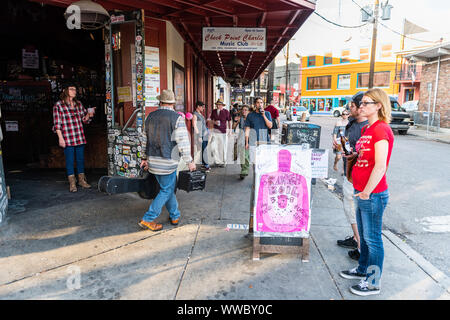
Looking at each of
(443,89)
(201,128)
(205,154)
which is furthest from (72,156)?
(443,89)

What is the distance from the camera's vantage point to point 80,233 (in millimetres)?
4254

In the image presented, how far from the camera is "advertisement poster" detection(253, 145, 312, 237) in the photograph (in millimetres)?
3537

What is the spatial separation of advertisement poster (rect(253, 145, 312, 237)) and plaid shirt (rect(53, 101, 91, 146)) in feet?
13.1

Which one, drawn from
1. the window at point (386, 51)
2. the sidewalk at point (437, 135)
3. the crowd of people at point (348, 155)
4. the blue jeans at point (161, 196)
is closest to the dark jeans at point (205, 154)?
the crowd of people at point (348, 155)

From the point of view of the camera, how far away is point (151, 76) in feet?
19.6

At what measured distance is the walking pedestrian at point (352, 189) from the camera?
11.9 ft

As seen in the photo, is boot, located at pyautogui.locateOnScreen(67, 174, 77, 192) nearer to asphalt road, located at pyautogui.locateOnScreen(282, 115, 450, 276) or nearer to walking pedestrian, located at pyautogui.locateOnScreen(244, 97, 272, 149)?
walking pedestrian, located at pyautogui.locateOnScreen(244, 97, 272, 149)

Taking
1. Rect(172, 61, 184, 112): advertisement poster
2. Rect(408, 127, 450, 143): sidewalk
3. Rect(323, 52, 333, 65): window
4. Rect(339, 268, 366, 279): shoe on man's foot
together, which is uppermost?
Rect(323, 52, 333, 65): window

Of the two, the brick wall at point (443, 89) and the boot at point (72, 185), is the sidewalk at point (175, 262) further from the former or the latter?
the brick wall at point (443, 89)

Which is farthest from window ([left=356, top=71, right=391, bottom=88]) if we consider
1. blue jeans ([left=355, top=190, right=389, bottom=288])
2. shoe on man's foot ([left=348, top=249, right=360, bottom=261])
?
blue jeans ([left=355, top=190, right=389, bottom=288])

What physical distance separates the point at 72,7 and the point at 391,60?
43.0 m

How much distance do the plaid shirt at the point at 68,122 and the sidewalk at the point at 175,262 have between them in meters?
1.48
